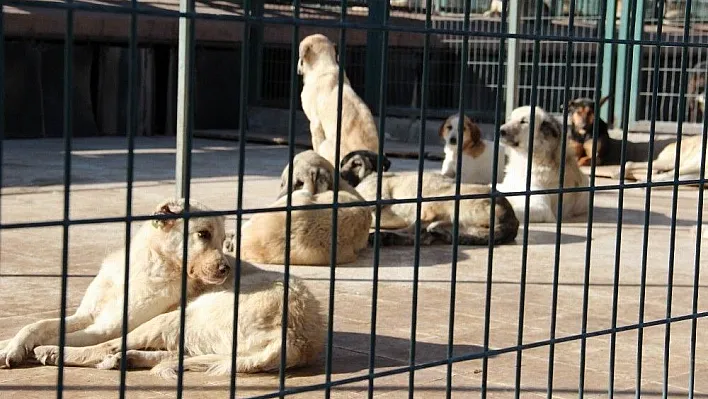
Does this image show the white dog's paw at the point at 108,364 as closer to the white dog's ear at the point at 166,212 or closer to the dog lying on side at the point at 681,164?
the white dog's ear at the point at 166,212

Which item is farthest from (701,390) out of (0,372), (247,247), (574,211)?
(574,211)

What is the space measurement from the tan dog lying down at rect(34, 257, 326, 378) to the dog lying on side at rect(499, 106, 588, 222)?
615 cm

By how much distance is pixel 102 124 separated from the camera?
19.8 meters

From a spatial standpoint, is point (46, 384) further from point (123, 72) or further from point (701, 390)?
point (123, 72)

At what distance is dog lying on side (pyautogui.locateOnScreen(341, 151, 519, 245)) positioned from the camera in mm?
10034

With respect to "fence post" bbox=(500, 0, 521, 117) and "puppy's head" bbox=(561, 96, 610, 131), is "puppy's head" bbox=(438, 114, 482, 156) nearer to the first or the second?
"fence post" bbox=(500, 0, 521, 117)

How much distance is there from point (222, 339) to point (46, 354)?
0.78m

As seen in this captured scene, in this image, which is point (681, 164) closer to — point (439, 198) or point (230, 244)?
point (230, 244)

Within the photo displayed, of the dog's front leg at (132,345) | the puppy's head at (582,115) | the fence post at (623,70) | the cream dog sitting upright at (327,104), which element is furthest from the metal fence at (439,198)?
the fence post at (623,70)

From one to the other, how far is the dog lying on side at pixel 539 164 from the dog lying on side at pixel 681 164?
3.47 m

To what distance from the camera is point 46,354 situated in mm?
5500

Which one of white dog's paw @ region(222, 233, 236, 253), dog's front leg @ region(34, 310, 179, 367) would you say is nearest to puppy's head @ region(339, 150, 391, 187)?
white dog's paw @ region(222, 233, 236, 253)

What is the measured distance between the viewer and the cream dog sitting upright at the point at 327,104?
1347cm

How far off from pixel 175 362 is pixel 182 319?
7.90 feet
